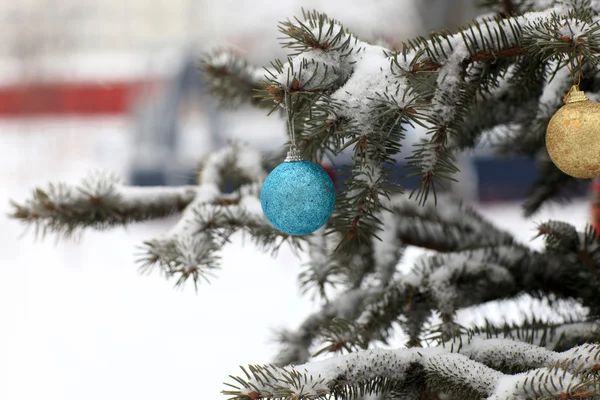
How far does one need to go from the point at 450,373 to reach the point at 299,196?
0.62ft

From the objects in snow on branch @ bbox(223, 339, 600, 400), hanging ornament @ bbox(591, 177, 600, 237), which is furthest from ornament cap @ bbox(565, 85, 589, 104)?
hanging ornament @ bbox(591, 177, 600, 237)

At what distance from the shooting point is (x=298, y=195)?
1.72 feet

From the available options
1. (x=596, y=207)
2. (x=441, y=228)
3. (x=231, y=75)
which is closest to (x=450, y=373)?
(x=441, y=228)

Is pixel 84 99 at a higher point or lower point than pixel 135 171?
higher

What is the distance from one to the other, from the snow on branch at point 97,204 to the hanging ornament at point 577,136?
47cm

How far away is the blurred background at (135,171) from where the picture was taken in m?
2.23

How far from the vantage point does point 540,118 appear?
2.17 ft

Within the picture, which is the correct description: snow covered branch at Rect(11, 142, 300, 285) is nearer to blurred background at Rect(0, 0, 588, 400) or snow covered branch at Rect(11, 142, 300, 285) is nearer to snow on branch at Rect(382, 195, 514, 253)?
blurred background at Rect(0, 0, 588, 400)

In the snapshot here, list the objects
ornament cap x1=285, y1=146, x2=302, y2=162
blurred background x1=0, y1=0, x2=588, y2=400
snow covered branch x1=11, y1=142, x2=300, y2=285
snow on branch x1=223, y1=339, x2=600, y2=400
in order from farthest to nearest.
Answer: blurred background x1=0, y1=0, x2=588, y2=400 < snow covered branch x1=11, y1=142, x2=300, y2=285 < ornament cap x1=285, y1=146, x2=302, y2=162 < snow on branch x1=223, y1=339, x2=600, y2=400

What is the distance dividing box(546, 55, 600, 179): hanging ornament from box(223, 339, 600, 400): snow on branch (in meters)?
0.14

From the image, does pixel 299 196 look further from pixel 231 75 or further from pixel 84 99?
pixel 84 99

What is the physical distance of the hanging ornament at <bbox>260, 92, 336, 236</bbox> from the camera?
20.7 inches

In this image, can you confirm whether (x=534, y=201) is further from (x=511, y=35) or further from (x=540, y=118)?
(x=511, y=35)

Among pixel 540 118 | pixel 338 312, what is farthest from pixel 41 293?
pixel 540 118
